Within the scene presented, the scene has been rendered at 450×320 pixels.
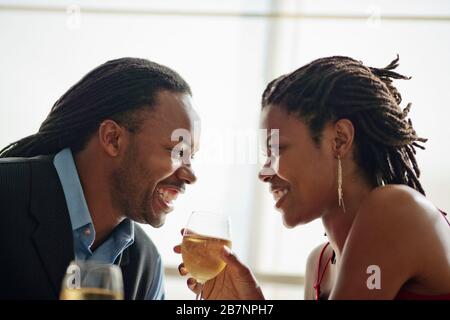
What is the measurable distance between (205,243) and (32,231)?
1.27ft

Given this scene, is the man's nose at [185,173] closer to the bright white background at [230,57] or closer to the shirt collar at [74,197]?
the shirt collar at [74,197]

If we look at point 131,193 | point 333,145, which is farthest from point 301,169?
point 131,193

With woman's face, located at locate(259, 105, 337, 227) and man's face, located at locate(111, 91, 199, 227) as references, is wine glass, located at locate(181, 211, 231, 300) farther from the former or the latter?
man's face, located at locate(111, 91, 199, 227)

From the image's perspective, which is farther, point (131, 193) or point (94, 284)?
point (131, 193)

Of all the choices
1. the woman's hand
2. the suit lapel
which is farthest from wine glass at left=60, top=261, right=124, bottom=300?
the suit lapel

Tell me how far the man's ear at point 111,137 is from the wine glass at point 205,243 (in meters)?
0.46

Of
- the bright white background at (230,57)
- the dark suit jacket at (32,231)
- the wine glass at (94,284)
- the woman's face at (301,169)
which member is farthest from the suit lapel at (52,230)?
the bright white background at (230,57)

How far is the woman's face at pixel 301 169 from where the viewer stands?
1323 millimetres

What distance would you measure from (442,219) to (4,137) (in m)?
2.24

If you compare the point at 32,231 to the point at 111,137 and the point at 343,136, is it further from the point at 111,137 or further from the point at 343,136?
the point at 343,136

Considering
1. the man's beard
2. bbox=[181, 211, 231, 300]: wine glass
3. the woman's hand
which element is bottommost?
the woman's hand

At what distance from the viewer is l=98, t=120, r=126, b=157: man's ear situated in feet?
5.29

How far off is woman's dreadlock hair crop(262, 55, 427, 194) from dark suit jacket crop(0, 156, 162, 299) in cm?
55

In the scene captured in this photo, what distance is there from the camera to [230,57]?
2.89m
